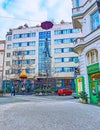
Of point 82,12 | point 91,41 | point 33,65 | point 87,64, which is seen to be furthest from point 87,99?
point 33,65

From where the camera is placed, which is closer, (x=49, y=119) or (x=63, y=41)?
(x=49, y=119)

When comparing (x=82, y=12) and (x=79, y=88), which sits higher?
(x=82, y=12)

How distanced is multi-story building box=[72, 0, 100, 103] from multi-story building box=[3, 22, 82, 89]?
24668 millimetres

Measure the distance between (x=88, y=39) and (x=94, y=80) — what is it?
14.1 ft

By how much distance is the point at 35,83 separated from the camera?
146 ft

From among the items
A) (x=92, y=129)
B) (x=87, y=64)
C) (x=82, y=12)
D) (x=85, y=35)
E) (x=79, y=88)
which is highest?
(x=82, y=12)

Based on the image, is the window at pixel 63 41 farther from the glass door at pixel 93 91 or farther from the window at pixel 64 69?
the glass door at pixel 93 91

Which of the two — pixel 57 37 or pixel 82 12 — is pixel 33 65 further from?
pixel 82 12

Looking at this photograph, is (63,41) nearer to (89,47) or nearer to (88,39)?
(88,39)

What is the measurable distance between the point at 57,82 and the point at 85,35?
28.4 m

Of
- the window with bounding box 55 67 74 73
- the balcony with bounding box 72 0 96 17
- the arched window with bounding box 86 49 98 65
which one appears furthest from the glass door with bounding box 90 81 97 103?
the window with bounding box 55 67 74 73

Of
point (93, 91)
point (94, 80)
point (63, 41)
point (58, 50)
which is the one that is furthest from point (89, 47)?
point (63, 41)

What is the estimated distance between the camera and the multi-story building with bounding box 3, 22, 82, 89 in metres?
44.1

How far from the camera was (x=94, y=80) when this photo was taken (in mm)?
15594
